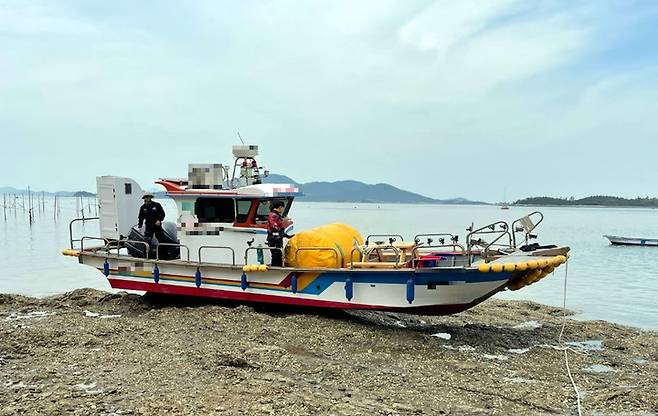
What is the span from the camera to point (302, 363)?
8.12m

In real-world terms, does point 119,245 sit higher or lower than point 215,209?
lower

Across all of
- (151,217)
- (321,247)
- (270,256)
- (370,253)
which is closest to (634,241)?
(370,253)

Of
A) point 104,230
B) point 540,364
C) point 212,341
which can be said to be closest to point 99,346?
point 212,341

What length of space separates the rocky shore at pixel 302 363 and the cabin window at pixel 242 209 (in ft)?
5.75

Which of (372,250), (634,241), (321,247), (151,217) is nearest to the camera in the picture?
(321,247)

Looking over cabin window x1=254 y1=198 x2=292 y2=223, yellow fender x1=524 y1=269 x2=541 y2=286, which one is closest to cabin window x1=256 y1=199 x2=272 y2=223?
cabin window x1=254 y1=198 x2=292 y2=223

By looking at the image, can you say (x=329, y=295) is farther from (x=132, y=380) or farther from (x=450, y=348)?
(x=132, y=380)

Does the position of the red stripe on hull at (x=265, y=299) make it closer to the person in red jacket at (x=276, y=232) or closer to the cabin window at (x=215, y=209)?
the person in red jacket at (x=276, y=232)

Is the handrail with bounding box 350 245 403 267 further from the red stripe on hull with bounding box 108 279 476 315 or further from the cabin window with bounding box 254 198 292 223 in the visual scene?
the cabin window with bounding box 254 198 292 223

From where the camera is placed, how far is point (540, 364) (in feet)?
28.7

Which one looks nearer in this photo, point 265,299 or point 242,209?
point 265,299

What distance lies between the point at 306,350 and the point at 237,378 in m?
1.77

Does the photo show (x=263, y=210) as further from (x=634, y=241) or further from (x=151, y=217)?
(x=634, y=241)

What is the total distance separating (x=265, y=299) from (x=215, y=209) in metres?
2.13
